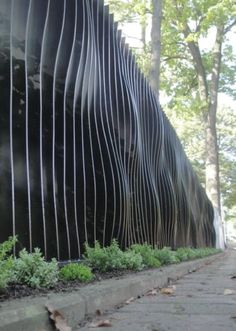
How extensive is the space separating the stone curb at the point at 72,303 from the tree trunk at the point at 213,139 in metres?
21.0

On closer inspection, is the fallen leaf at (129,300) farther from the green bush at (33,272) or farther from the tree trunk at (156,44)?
the tree trunk at (156,44)

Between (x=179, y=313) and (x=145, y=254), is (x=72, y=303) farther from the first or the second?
(x=145, y=254)

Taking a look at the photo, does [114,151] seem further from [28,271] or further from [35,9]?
[28,271]

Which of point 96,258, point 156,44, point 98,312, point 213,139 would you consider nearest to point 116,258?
point 96,258

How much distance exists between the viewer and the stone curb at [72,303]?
2.70m

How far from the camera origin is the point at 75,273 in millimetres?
4395

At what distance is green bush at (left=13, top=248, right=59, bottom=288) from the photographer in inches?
145

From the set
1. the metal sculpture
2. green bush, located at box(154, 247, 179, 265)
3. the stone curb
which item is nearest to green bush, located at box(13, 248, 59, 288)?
the stone curb

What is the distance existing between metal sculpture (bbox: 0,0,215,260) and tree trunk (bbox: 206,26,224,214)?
18.2 metres

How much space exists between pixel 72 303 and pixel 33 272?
541 mm

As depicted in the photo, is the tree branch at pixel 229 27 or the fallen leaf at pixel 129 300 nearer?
the fallen leaf at pixel 129 300

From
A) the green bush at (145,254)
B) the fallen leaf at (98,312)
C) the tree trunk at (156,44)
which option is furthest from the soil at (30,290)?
the tree trunk at (156,44)

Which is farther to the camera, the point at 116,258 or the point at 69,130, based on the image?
the point at 116,258

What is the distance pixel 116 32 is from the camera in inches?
268
